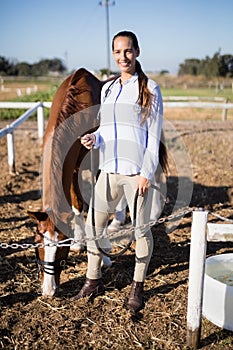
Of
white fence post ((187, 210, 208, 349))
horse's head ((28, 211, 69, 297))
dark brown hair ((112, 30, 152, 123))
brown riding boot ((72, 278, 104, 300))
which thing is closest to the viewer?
white fence post ((187, 210, 208, 349))

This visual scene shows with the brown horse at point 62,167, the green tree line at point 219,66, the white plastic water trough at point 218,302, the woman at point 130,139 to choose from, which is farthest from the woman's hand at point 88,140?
the green tree line at point 219,66

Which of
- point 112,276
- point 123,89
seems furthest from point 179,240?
point 123,89

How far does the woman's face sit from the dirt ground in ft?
5.51

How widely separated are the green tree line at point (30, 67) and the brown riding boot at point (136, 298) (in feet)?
159

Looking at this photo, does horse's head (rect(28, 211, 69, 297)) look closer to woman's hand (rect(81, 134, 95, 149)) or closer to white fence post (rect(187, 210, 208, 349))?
Result: woman's hand (rect(81, 134, 95, 149))

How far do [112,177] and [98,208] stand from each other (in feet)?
0.86

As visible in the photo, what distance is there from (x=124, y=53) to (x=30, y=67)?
57906 mm

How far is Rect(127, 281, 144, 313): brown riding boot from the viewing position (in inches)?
108

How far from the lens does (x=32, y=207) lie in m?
4.80

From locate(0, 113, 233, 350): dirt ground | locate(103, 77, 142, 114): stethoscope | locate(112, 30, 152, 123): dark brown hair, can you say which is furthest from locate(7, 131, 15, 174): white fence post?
locate(112, 30, 152, 123): dark brown hair

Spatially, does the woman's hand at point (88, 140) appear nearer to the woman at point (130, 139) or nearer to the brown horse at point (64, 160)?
the woman at point (130, 139)

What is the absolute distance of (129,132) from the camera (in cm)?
248

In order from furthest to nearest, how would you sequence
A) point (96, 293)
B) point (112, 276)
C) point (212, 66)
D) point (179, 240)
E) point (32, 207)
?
point (212, 66)
point (32, 207)
point (179, 240)
point (112, 276)
point (96, 293)

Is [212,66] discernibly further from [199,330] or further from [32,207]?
[199,330]
